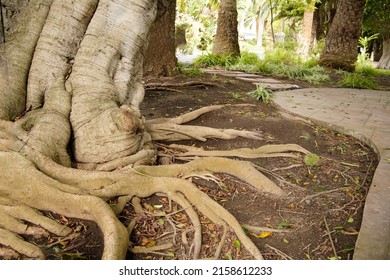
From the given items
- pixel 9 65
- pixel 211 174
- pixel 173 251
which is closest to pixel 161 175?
pixel 211 174

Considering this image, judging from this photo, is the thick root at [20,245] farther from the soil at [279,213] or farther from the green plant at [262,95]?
the green plant at [262,95]

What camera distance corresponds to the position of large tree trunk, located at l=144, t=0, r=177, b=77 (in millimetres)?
6566

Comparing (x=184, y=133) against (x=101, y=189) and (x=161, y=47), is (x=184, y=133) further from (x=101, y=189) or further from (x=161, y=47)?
(x=161, y=47)

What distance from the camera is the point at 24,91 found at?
9.31 ft

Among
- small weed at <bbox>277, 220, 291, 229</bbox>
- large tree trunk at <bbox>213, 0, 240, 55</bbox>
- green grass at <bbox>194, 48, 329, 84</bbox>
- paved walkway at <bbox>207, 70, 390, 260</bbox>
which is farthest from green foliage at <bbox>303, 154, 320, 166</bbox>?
large tree trunk at <bbox>213, 0, 240, 55</bbox>

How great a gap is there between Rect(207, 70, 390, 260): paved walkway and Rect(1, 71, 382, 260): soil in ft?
0.37

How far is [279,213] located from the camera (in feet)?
7.67

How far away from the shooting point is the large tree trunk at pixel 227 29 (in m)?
10.2

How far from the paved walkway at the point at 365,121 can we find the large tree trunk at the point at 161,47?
161 centimetres

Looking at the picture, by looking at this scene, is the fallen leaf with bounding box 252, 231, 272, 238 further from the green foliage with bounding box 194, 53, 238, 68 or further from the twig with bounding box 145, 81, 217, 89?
the green foliage with bounding box 194, 53, 238, 68

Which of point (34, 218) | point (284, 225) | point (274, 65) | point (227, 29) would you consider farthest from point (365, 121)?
point (227, 29)
